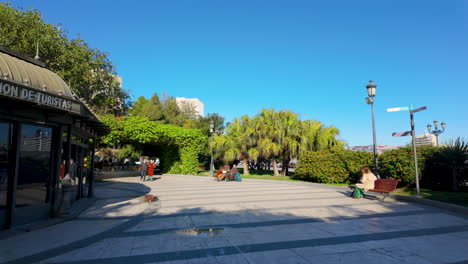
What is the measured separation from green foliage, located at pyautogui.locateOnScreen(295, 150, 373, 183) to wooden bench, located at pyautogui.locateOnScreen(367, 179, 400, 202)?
4.84 metres

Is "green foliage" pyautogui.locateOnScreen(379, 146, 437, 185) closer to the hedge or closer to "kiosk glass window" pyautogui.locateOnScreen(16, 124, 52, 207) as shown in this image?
the hedge

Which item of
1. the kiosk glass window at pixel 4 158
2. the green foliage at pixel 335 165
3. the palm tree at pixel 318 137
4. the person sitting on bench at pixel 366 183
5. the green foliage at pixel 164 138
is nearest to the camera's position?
the kiosk glass window at pixel 4 158

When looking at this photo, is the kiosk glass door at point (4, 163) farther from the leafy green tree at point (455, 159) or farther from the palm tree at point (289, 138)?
the palm tree at point (289, 138)

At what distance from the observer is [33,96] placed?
497cm

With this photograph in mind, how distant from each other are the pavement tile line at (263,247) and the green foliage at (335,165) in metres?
9.24

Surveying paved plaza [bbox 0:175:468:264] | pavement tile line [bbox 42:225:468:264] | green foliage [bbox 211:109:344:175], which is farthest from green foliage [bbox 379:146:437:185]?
green foliage [bbox 211:109:344:175]

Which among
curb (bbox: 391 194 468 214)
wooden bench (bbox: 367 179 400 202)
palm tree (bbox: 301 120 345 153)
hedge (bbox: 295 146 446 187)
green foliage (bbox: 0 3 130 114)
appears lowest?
curb (bbox: 391 194 468 214)

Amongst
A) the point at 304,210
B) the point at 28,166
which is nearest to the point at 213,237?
the point at 304,210

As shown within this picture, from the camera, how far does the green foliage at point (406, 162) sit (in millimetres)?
11670

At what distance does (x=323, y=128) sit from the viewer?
77.8 ft

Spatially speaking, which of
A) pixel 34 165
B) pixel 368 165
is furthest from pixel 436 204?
pixel 34 165

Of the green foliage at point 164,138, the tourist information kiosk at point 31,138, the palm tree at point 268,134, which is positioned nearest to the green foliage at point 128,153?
the green foliage at point 164,138

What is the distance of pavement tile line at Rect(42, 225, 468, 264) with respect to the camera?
410cm

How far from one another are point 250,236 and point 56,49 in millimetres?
21437
